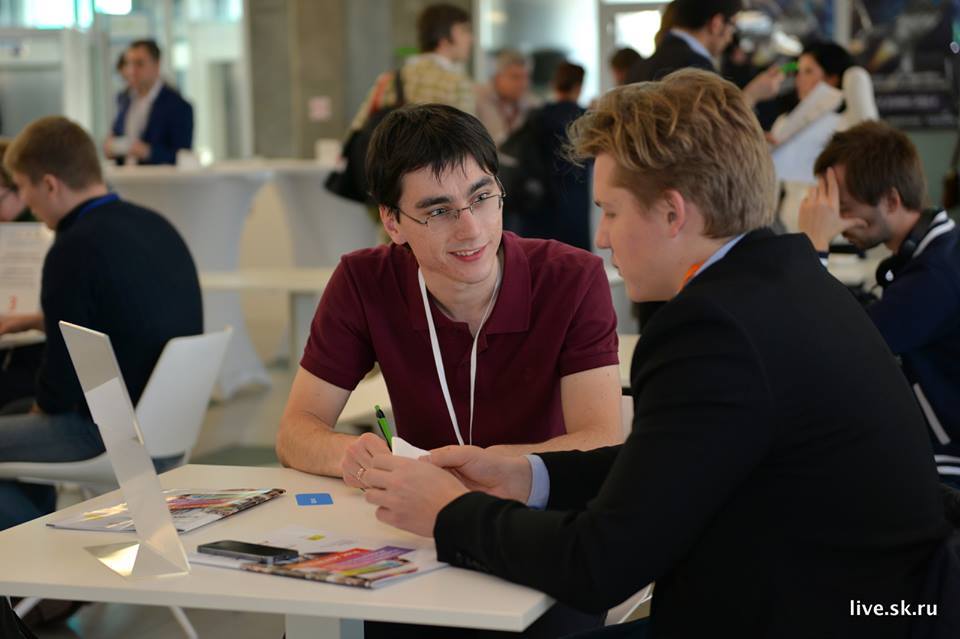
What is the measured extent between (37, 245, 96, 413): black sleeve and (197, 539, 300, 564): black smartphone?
67.9 inches

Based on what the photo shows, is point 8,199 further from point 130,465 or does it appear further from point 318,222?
point 318,222

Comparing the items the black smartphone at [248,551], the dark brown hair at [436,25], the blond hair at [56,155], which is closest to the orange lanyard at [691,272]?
the black smartphone at [248,551]

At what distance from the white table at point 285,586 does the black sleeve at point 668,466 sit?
2.4 inches

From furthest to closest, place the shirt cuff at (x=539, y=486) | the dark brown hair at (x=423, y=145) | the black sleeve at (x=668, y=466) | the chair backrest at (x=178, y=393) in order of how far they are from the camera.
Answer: the chair backrest at (x=178, y=393) < the dark brown hair at (x=423, y=145) < the shirt cuff at (x=539, y=486) < the black sleeve at (x=668, y=466)

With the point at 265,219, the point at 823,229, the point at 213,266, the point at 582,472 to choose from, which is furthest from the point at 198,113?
the point at 582,472

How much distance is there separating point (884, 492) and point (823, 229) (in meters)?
1.72

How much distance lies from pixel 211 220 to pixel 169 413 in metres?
3.82

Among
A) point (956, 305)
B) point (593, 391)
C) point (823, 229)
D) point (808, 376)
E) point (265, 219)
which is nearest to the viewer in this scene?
point (808, 376)

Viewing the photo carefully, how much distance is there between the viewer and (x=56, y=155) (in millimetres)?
3379

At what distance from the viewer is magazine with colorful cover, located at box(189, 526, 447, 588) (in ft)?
4.66

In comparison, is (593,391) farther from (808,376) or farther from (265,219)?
(265,219)

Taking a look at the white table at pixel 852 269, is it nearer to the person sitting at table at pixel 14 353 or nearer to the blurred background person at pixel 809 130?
the blurred background person at pixel 809 130

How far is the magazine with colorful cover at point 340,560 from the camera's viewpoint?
1.42 metres

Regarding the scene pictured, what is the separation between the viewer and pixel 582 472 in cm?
172
